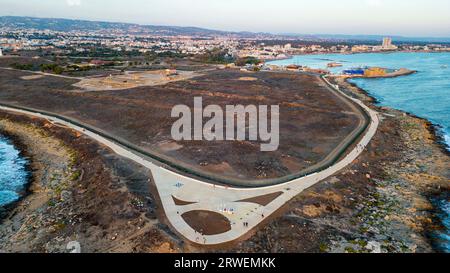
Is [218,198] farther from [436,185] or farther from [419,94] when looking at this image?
[419,94]

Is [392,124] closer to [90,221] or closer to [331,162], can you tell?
[331,162]

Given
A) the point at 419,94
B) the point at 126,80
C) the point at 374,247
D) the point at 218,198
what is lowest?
the point at 374,247

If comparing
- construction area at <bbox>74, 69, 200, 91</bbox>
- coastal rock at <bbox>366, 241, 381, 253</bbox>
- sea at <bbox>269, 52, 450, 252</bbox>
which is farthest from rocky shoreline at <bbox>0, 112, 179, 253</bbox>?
construction area at <bbox>74, 69, 200, 91</bbox>

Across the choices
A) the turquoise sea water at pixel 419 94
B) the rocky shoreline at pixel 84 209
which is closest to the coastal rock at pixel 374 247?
the rocky shoreline at pixel 84 209

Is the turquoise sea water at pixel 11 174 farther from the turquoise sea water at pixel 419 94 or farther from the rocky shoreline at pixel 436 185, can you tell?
the turquoise sea water at pixel 419 94

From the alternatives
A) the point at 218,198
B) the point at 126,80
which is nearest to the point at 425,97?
the point at 218,198
